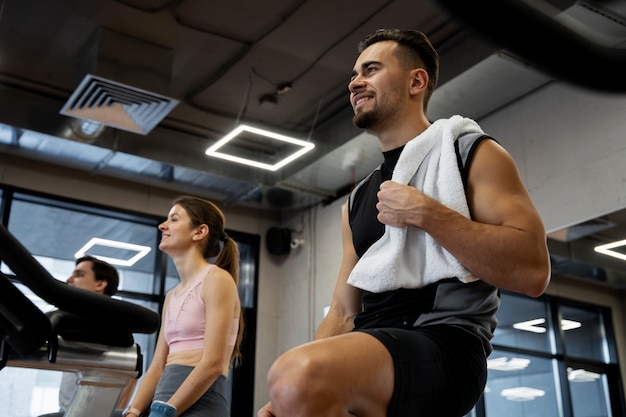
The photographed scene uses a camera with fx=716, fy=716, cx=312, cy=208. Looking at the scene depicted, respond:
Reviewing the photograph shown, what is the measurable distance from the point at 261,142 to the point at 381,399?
5290 mm

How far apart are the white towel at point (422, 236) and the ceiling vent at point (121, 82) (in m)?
3.41

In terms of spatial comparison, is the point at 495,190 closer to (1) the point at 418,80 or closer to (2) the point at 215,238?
(1) the point at 418,80

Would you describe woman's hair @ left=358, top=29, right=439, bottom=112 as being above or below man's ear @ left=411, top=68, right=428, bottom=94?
above

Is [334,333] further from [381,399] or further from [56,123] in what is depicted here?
[56,123]

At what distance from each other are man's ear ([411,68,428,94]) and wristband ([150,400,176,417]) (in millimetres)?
1150

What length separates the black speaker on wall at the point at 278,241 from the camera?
6879 mm

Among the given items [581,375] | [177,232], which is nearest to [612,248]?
[581,375]

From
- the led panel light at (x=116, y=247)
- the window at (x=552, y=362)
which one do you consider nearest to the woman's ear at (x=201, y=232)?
the window at (x=552, y=362)

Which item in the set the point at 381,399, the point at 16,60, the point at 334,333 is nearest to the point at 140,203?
the point at 16,60

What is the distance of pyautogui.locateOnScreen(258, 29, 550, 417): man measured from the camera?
108 centimetres

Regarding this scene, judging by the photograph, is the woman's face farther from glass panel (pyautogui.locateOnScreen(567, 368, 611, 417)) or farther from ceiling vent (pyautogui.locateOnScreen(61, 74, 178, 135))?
glass panel (pyautogui.locateOnScreen(567, 368, 611, 417))

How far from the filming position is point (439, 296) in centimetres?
128

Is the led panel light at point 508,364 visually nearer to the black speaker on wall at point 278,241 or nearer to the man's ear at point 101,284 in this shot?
the man's ear at point 101,284

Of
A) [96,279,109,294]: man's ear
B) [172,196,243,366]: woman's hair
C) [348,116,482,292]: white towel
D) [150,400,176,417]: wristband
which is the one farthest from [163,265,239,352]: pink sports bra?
[96,279,109,294]: man's ear
